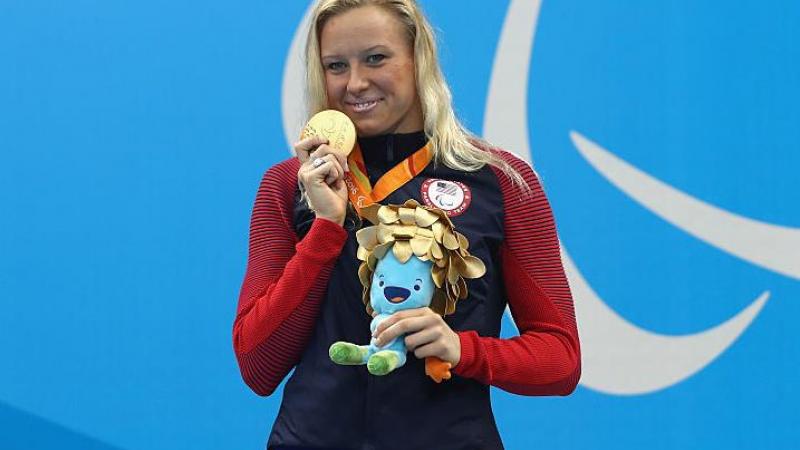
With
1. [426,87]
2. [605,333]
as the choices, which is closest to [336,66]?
[426,87]

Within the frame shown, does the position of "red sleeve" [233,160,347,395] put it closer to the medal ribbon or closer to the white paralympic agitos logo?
the medal ribbon

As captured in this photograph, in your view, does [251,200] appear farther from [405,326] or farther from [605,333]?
[405,326]

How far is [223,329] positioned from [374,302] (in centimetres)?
145

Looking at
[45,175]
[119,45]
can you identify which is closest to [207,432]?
[45,175]

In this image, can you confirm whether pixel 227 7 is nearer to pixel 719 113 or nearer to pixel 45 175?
pixel 45 175

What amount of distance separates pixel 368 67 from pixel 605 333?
1388 millimetres

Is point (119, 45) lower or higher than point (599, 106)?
higher

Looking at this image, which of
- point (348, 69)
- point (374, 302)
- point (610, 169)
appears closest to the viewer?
point (374, 302)

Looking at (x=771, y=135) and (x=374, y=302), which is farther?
(x=771, y=135)

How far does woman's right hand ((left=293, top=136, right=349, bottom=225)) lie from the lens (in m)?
1.58

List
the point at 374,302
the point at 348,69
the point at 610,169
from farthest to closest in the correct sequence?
the point at 610,169, the point at 348,69, the point at 374,302

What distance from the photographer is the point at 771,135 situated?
2.86m

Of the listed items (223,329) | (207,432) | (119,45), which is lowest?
(207,432)

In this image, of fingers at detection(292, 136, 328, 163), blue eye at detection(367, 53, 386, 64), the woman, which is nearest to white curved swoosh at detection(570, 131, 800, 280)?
the woman
